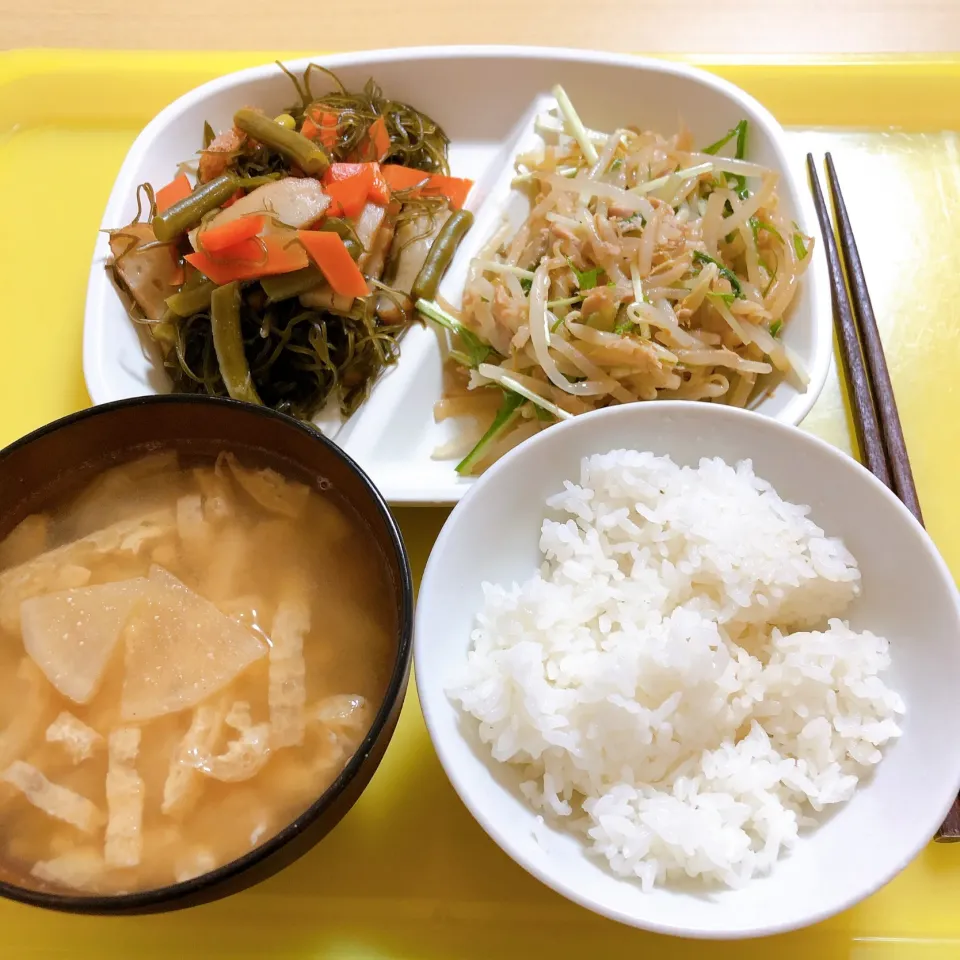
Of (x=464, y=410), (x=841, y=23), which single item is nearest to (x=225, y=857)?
(x=464, y=410)

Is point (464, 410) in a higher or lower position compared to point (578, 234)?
lower

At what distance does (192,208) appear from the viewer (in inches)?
79.9

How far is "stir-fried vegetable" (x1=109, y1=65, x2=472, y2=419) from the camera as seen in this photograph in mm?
1965

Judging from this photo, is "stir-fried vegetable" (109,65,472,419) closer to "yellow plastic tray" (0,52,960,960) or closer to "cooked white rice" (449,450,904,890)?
"yellow plastic tray" (0,52,960,960)

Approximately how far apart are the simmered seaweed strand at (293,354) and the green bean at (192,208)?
0.71 feet

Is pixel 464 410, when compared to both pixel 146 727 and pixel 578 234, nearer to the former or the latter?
pixel 578 234

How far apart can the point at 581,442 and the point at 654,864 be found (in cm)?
78

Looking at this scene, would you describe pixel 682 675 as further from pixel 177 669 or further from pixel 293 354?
pixel 293 354

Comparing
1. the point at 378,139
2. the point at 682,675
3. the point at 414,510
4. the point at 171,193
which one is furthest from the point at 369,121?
the point at 682,675

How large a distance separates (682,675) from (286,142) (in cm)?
163

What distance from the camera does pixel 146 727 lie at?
54.4 inches

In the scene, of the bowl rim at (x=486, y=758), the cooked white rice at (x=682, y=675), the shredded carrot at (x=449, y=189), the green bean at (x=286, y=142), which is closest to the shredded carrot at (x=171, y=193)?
the green bean at (x=286, y=142)

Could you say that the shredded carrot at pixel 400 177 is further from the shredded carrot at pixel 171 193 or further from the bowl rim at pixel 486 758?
the bowl rim at pixel 486 758

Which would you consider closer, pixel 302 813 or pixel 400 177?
pixel 302 813
